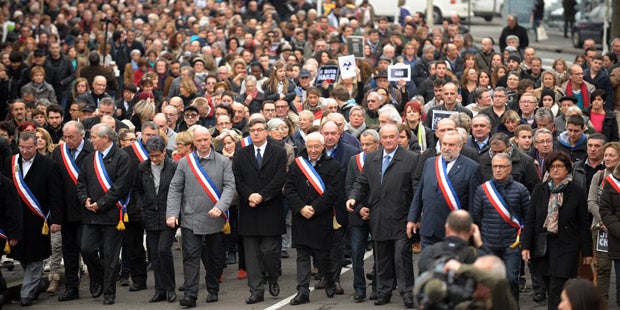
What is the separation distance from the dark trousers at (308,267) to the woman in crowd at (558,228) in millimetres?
2531

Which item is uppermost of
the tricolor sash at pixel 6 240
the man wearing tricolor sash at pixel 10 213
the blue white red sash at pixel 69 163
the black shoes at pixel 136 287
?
the blue white red sash at pixel 69 163

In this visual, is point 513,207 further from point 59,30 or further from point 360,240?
point 59,30

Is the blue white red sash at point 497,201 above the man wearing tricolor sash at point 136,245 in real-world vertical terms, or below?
above

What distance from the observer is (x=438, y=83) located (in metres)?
21.9

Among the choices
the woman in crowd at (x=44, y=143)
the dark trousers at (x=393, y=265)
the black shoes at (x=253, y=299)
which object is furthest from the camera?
the woman in crowd at (x=44, y=143)

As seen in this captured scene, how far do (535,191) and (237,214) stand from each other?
14.9 ft

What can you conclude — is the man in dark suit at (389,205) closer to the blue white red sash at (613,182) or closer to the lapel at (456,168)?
the lapel at (456,168)

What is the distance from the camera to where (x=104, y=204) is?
616 inches

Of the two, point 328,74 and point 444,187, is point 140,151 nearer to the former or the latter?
point 444,187

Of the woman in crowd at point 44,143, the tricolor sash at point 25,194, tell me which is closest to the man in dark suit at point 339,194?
the tricolor sash at point 25,194

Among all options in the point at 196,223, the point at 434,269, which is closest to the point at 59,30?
the point at 196,223

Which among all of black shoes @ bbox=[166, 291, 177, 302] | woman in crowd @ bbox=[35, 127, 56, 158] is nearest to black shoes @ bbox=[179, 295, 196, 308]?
black shoes @ bbox=[166, 291, 177, 302]

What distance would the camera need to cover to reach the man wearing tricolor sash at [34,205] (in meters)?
15.9

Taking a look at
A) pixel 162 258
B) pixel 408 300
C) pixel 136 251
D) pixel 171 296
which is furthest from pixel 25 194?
pixel 408 300
